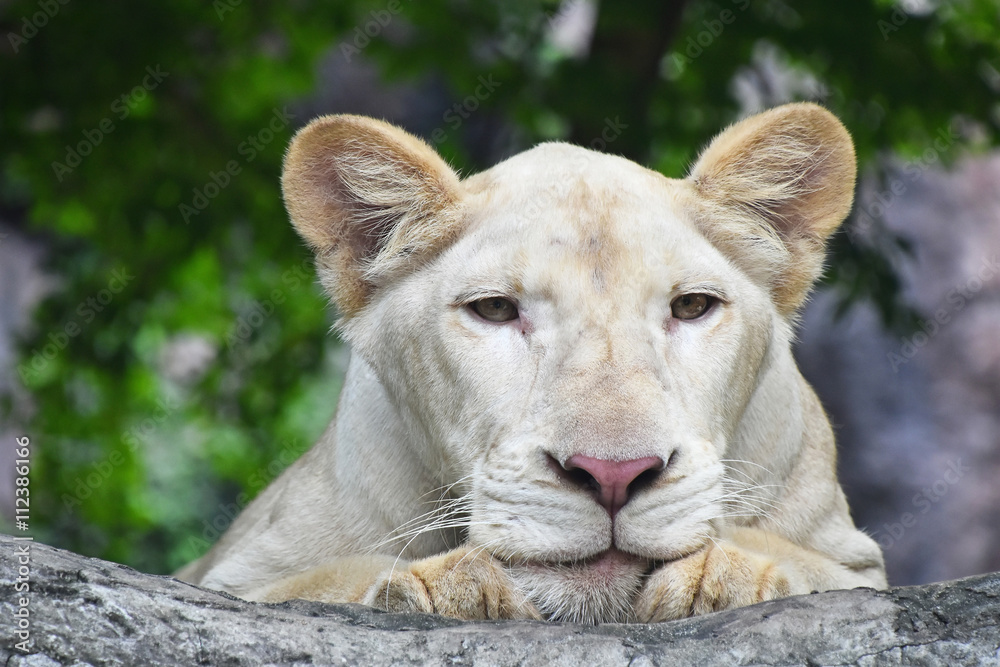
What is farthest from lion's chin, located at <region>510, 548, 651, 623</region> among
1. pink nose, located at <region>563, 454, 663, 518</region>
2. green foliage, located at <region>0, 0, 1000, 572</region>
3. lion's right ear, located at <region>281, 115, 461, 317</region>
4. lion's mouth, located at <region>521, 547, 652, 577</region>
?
green foliage, located at <region>0, 0, 1000, 572</region>

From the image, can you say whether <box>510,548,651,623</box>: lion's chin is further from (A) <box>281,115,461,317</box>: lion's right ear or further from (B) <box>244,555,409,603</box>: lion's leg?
(A) <box>281,115,461,317</box>: lion's right ear

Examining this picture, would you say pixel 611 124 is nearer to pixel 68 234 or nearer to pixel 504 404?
pixel 504 404

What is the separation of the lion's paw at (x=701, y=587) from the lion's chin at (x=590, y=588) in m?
0.04

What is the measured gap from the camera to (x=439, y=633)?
104 inches

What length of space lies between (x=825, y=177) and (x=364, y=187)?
1.58 meters

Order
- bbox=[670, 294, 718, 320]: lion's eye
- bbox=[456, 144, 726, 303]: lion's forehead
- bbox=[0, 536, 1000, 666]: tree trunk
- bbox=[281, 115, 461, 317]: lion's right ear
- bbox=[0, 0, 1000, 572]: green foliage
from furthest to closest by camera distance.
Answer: bbox=[0, 0, 1000, 572]: green foliage → bbox=[281, 115, 461, 317]: lion's right ear → bbox=[670, 294, 718, 320]: lion's eye → bbox=[456, 144, 726, 303]: lion's forehead → bbox=[0, 536, 1000, 666]: tree trunk

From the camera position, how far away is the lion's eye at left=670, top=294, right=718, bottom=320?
3354 mm

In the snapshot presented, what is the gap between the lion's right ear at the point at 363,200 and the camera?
3670 mm

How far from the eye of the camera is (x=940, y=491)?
36.8ft

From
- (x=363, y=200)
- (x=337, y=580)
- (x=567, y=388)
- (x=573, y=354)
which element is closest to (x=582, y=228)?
(x=573, y=354)

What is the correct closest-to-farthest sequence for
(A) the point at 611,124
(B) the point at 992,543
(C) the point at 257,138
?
(A) the point at 611,124 < (C) the point at 257,138 < (B) the point at 992,543

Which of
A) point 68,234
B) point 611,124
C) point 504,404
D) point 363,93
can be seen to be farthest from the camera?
point 363,93

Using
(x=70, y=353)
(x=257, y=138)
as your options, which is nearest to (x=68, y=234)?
(x=70, y=353)

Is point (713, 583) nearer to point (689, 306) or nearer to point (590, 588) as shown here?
point (590, 588)
